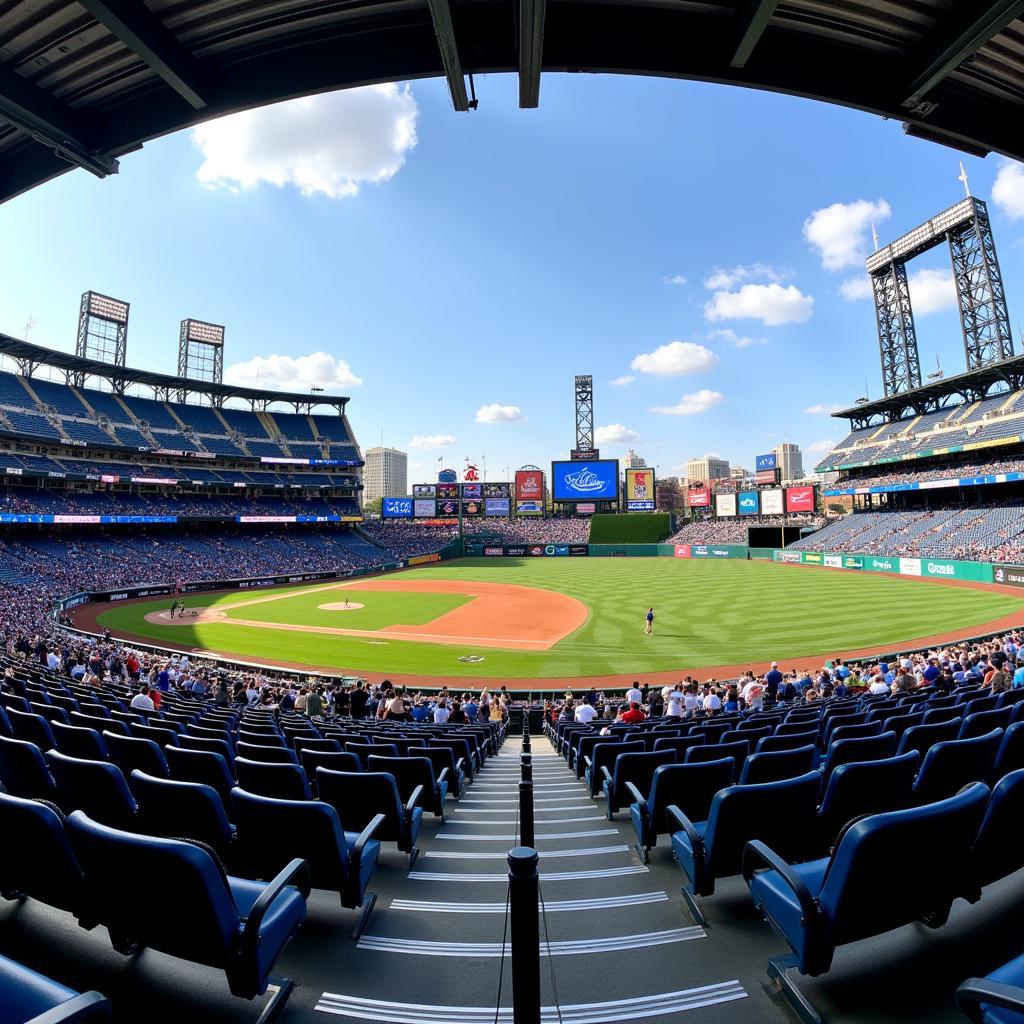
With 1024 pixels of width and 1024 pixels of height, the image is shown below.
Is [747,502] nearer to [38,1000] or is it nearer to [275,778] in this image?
[275,778]

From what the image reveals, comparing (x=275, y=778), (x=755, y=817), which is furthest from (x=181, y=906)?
(x=755, y=817)

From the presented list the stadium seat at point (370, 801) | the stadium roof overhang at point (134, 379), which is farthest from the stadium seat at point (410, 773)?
the stadium roof overhang at point (134, 379)

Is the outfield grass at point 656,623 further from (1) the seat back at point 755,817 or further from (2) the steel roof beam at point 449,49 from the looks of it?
(2) the steel roof beam at point 449,49

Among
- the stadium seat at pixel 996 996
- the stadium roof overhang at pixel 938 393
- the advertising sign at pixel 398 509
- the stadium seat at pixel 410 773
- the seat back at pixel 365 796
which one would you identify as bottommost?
the stadium seat at pixel 410 773

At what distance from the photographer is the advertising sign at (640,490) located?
94812 millimetres

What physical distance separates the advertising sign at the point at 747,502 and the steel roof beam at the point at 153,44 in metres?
91.0

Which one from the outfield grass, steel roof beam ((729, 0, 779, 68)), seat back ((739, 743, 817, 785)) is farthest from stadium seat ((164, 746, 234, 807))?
the outfield grass

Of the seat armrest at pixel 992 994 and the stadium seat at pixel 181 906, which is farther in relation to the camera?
the stadium seat at pixel 181 906

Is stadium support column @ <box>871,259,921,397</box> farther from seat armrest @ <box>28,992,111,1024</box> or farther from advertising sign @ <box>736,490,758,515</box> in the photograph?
seat armrest @ <box>28,992,111,1024</box>

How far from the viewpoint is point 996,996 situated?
1.65 metres

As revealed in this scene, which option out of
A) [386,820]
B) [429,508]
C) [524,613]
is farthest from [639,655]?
[429,508]

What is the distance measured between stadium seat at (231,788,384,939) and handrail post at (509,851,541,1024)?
183 cm

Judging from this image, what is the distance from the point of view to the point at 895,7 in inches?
171

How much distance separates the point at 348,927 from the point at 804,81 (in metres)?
7.47
